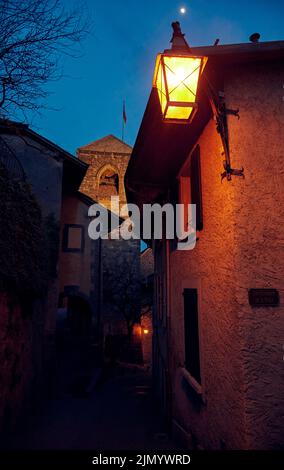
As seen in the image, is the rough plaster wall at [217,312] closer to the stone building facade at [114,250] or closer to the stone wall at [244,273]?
the stone wall at [244,273]

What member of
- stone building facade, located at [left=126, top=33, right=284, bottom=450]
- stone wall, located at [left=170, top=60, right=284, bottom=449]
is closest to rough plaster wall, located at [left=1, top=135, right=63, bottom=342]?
stone building facade, located at [left=126, top=33, right=284, bottom=450]

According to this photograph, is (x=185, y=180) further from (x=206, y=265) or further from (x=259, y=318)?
(x=259, y=318)

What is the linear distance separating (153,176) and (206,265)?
2.73 metres

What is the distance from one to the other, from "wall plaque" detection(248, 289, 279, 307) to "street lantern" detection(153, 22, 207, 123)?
6.03 feet

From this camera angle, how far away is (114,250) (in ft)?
71.8

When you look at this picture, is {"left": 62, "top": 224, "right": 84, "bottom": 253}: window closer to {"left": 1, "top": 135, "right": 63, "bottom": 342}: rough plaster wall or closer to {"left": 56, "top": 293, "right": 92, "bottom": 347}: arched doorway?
{"left": 1, "top": 135, "right": 63, "bottom": 342}: rough plaster wall

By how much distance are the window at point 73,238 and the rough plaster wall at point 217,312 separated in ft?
29.4

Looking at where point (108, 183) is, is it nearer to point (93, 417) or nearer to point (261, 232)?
point (93, 417)

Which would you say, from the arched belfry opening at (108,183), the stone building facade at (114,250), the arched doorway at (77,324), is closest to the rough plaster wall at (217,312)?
the arched doorway at (77,324)

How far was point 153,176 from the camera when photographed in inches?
239

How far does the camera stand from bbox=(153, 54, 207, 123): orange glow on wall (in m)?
2.77

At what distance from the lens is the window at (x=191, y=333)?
427 cm

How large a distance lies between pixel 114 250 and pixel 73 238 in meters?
8.99
